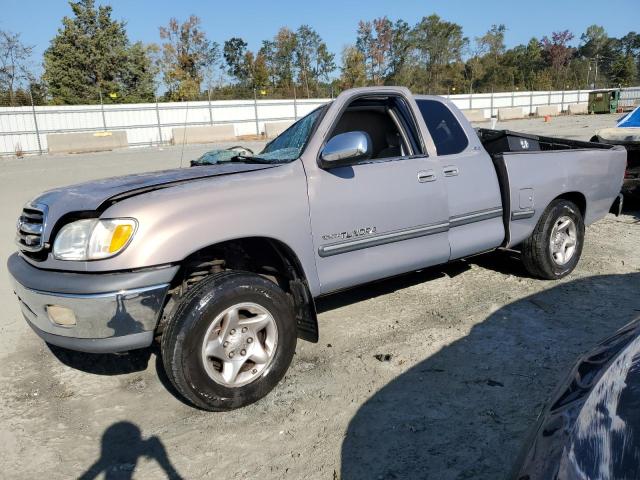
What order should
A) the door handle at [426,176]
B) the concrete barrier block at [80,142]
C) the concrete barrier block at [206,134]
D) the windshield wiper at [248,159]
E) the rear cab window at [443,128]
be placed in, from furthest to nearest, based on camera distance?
the concrete barrier block at [206,134] → the concrete barrier block at [80,142] → the rear cab window at [443,128] → the door handle at [426,176] → the windshield wiper at [248,159]

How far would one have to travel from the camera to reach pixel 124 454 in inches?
109

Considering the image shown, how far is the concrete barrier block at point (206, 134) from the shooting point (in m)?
28.6

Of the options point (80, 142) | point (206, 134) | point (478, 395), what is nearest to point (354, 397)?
point (478, 395)

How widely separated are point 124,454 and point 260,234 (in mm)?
1406

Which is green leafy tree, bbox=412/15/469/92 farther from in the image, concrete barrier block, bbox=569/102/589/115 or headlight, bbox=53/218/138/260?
headlight, bbox=53/218/138/260

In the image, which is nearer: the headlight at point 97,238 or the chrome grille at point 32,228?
the headlight at point 97,238

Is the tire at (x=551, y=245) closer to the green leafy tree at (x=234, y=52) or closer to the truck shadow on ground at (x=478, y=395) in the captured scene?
the truck shadow on ground at (x=478, y=395)

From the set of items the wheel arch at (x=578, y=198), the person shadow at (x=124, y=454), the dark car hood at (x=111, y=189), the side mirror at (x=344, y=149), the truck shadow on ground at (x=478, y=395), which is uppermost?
the side mirror at (x=344, y=149)

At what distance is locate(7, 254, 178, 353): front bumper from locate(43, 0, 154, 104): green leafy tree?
43.5 m

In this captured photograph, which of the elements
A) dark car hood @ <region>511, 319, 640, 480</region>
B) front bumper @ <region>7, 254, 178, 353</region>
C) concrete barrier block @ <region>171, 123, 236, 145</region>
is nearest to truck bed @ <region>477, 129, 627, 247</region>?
dark car hood @ <region>511, 319, 640, 480</region>

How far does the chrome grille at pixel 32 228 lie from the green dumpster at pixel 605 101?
45539mm

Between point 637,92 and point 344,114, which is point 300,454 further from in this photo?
point 637,92

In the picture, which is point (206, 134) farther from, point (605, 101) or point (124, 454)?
point (605, 101)

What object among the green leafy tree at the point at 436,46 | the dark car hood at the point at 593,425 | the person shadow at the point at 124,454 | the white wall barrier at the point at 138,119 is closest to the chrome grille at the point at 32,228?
the person shadow at the point at 124,454
